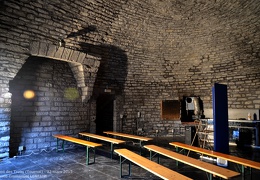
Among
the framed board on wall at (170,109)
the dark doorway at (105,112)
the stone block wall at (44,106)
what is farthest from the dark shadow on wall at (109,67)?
the framed board on wall at (170,109)

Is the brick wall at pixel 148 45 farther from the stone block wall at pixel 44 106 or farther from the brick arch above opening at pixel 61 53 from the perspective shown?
the stone block wall at pixel 44 106

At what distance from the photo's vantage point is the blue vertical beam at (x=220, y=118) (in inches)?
150

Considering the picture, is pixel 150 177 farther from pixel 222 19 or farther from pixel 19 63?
pixel 222 19

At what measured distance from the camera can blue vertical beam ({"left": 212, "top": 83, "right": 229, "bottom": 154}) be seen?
381 cm

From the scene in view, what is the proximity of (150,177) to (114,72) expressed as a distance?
15.4 feet

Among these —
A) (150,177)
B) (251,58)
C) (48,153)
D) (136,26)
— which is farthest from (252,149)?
(48,153)

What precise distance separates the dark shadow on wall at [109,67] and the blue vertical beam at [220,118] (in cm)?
398

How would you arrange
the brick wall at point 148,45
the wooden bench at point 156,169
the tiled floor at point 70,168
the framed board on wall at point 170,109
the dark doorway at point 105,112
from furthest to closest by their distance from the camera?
the framed board on wall at point 170,109, the dark doorway at point 105,112, the brick wall at point 148,45, the tiled floor at point 70,168, the wooden bench at point 156,169

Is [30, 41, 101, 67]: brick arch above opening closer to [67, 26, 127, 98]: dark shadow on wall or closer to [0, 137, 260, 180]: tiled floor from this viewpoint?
[67, 26, 127, 98]: dark shadow on wall

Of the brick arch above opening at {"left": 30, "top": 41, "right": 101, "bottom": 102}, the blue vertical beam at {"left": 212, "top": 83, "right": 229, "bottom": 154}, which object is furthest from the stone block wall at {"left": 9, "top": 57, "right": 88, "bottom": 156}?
the blue vertical beam at {"left": 212, "top": 83, "right": 229, "bottom": 154}

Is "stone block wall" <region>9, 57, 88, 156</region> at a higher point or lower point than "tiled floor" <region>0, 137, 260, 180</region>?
higher

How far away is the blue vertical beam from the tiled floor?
59cm

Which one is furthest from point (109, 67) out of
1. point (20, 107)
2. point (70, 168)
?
point (70, 168)

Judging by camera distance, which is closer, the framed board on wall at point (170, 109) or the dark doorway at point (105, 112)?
the dark doorway at point (105, 112)
